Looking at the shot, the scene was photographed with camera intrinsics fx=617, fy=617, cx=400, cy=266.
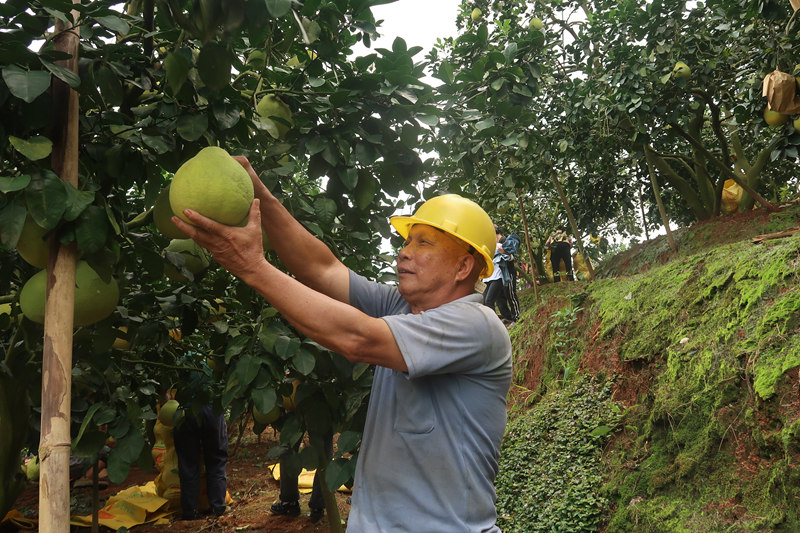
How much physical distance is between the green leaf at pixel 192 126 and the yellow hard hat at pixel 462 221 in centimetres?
67

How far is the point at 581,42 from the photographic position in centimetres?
701

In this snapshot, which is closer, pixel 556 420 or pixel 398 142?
pixel 398 142

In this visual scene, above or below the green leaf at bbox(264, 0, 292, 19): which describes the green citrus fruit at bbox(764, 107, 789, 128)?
above

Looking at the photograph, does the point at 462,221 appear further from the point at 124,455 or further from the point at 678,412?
the point at 678,412

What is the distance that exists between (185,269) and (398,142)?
849mm

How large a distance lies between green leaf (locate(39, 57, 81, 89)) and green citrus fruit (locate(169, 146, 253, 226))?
0.26 metres

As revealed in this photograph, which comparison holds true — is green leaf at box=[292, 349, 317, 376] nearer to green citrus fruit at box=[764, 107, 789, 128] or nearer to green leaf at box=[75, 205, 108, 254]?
green leaf at box=[75, 205, 108, 254]

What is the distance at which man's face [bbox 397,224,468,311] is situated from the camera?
1832 millimetres

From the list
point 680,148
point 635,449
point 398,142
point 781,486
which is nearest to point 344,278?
point 398,142

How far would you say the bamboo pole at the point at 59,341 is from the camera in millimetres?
1152

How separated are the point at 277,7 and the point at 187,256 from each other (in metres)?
1.37

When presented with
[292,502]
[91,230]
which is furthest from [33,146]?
[292,502]

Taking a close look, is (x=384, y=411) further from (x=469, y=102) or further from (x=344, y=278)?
(x=469, y=102)

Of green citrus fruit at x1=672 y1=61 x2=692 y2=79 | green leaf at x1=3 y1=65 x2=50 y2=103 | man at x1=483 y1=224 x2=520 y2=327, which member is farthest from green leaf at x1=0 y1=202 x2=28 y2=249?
man at x1=483 y1=224 x2=520 y2=327
